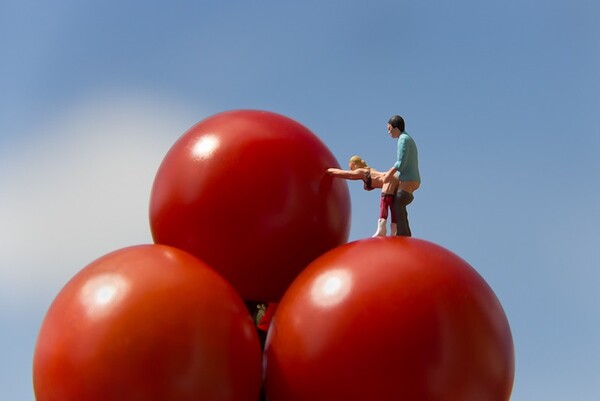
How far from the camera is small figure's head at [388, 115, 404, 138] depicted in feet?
32.3

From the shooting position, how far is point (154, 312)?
24.8 ft

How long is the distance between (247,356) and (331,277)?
119 cm

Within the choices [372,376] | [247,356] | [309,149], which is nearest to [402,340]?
[372,376]

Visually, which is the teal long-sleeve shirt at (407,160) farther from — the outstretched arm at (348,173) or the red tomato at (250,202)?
the red tomato at (250,202)

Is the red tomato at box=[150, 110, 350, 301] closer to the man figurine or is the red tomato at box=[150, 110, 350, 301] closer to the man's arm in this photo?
the man's arm

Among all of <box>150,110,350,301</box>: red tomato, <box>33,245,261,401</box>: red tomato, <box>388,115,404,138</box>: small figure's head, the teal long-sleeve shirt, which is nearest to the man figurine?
the teal long-sleeve shirt

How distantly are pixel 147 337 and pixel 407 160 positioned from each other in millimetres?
3952

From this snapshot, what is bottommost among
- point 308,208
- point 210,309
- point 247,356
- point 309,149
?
point 247,356

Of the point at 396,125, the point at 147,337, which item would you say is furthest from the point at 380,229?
the point at 147,337

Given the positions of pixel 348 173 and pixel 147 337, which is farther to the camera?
pixel 348 173

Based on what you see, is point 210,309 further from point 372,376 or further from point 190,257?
point 372,376

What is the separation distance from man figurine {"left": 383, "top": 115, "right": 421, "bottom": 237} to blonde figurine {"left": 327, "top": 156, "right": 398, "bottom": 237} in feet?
0.19

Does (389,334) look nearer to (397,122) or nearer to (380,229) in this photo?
(380,229)

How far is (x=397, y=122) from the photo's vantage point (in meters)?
9.84
